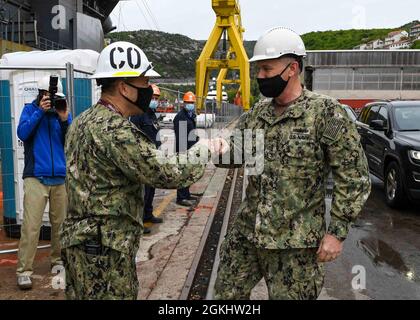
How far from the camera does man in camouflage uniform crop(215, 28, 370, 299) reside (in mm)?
2455

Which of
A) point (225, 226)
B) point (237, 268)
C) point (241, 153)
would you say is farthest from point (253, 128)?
point (225, 226)

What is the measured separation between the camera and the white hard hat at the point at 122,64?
95.5 inches

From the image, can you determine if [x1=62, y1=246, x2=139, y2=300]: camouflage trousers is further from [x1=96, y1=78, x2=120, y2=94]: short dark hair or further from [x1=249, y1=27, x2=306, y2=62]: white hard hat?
[x1=249, y1=27, x2=306, y2=62]: white hard hat

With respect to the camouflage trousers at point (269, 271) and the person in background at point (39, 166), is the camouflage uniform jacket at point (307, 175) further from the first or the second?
the person in background at point (39, 166)

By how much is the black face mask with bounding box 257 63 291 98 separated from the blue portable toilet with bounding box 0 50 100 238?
328cm

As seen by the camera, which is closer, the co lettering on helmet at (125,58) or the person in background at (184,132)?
the co lettering on helmet at (125,58)

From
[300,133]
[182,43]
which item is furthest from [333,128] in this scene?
[182,43]

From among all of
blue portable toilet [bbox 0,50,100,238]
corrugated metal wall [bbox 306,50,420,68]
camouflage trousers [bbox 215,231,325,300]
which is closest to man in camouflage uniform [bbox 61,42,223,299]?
camouflage trousers [bbox 215,231,325,300]

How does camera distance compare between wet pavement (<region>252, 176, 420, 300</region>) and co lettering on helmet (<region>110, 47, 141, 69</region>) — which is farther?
wet pavement (<region>252, 176, 420, 300</region>)

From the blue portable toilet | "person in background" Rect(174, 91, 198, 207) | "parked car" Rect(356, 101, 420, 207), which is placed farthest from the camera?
"person in background" Rect(174, 91, 198, 207)

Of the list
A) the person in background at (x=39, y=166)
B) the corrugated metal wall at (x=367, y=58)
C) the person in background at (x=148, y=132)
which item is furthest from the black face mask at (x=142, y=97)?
the corrugated metal wall at (x=367, y=58)

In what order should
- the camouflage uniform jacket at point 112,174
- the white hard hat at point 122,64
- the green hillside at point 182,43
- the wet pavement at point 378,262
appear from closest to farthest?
the camouflage uniform jacket at point 112,174
the white hard hat at point 122,64
the wet pavement at point 378,262
the green hillside at point 182,43
